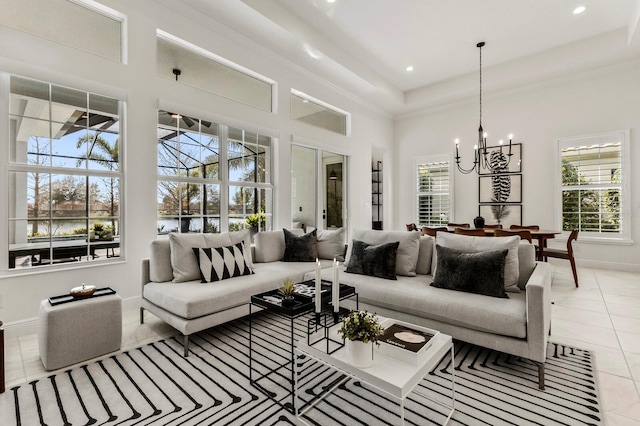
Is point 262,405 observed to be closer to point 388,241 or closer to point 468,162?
point 388,241

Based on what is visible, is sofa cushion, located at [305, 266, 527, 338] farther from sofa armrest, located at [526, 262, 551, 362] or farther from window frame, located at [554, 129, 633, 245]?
window frame, located at [554, 129, 633, 245]

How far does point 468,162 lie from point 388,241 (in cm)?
473

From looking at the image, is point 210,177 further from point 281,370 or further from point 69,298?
point 281,370

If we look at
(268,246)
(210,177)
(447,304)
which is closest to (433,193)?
(268,246)

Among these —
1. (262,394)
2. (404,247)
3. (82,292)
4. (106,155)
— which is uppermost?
(106,155)

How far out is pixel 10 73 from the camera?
9.00 ft

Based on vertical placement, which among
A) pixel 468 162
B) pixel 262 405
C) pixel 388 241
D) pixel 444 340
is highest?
pixel 468 162

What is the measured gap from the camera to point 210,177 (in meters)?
4.36

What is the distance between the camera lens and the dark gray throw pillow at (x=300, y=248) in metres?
4.04

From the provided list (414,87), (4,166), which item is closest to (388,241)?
(4,166)

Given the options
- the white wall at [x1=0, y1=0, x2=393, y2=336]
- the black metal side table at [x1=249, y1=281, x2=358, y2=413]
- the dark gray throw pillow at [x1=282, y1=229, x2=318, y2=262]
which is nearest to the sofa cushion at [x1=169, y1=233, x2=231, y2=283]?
the white wall at [x1=0, y1=0, x2=393, y2=336]

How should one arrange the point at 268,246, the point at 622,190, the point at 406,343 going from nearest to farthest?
the point at 406,343 → the point at 268,246 → the point at 622,190

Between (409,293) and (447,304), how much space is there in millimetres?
325

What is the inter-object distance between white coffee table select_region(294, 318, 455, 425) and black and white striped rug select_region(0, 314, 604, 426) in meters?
0.09
